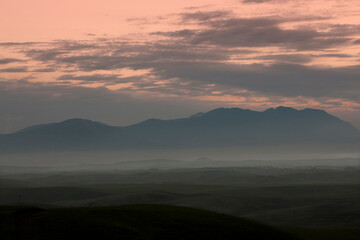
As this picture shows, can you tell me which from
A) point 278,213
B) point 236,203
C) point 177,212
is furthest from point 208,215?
point 236,203

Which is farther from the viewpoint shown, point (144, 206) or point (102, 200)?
point (102, 200)

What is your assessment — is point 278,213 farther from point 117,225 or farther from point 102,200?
point 117,225

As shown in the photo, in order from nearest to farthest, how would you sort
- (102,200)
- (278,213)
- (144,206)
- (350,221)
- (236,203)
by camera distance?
(144,206) → (350,221) → (278,213) → (236,203) → (102,200)

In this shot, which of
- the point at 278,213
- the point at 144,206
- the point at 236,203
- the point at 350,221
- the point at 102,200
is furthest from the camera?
the point at 102,200

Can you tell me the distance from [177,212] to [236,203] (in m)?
68.3

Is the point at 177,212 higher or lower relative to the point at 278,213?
higher

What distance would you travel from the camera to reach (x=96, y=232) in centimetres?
5244

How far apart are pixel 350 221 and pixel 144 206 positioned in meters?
48.5

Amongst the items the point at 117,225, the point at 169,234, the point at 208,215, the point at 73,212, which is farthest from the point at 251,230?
the point at 73,212

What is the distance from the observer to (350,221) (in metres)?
96.3

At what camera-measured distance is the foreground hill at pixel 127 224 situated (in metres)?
51.7

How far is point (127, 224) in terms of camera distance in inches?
2215

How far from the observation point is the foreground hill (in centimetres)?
5172

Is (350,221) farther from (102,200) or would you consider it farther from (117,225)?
(102,200)
